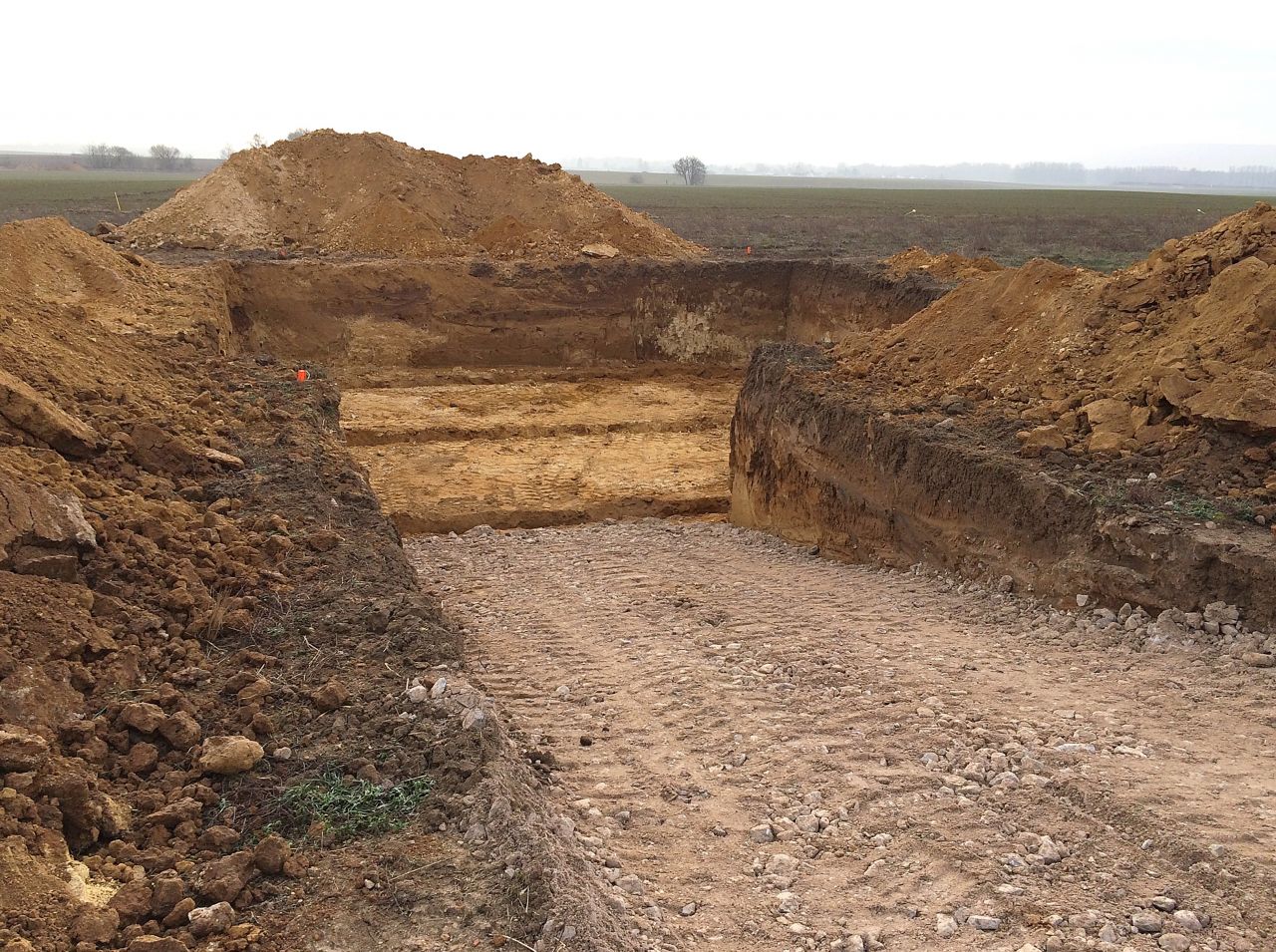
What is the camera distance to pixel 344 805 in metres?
3.39

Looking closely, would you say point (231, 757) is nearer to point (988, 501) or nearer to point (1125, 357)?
point (988, 501)

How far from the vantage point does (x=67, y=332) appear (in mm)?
8008

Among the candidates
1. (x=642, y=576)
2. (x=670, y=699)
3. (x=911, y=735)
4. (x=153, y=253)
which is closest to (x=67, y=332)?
(x=642, y=576)


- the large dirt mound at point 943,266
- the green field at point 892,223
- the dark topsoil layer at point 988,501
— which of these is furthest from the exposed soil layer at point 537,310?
A: the dark topsoil layer at point 988,501

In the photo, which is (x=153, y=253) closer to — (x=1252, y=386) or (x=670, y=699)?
(x=670, y=699)

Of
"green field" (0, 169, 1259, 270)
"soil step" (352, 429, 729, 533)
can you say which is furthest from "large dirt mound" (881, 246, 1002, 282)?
"soil step" (352, 429, 729, 533)

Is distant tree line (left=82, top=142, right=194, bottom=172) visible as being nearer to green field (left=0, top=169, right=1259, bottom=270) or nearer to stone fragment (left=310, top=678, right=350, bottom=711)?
green field (left=0, top=169, right=1259, bottom=270)

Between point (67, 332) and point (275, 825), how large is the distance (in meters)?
6.37

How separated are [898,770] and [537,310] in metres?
14.5

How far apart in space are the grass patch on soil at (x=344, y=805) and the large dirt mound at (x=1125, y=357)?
207 inches

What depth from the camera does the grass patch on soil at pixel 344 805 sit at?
3301 mm

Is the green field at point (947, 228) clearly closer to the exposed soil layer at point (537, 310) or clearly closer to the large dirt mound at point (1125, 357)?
the exposed soil layer at point (537, 310)

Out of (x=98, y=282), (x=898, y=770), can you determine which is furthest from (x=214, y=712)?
(x=98, y=282)

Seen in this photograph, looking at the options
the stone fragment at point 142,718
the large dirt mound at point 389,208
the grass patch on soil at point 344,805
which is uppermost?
the large dirt mound at point 389,208
